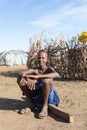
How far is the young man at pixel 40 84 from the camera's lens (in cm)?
651

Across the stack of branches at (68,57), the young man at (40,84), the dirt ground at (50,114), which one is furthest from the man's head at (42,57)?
the stack of branches at (68,57)

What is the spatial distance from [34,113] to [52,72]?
2.88 ft

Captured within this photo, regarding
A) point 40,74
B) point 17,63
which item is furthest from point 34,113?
point 17,63

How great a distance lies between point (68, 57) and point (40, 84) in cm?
474

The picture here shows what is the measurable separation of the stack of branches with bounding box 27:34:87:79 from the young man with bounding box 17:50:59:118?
4327 millimetres

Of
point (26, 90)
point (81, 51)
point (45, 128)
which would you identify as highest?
point (81, 51)

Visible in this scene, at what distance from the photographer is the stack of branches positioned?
1111 centimetres

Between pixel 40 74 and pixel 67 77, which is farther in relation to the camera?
pixel 67 77

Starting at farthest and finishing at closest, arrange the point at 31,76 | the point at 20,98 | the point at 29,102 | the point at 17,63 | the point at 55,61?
the point at 17,63, the point at 55,61, the point at 20,98, the point at 29,102, the point at 31,76

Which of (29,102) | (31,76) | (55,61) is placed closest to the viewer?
(31,76)

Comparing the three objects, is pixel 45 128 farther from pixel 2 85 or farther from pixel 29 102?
pixel 2 85

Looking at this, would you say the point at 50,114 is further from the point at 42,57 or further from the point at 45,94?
the point at 42,57

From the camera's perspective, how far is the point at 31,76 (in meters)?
6.53

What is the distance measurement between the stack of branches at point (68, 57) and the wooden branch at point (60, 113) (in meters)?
4.47
